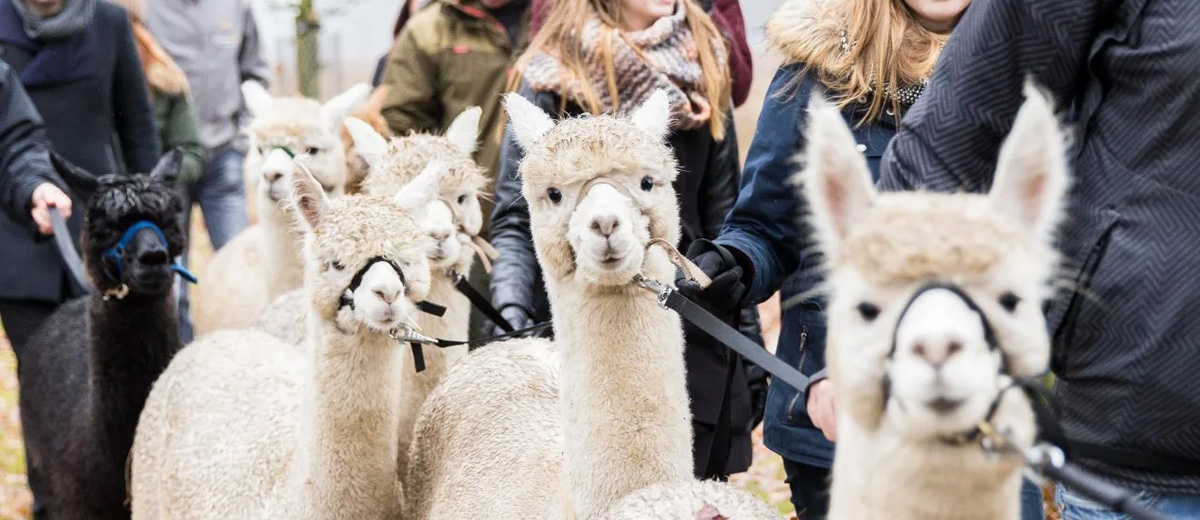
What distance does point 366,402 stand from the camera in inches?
138

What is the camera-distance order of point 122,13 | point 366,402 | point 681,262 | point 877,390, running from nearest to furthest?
point 877,390 < point 681,262 < point 366,402 < point 122,13

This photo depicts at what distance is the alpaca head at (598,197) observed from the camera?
9.25 ft

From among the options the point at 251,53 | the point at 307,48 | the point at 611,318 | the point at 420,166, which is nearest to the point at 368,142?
the point at 420,166

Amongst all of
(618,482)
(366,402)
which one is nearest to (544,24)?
(366,402)

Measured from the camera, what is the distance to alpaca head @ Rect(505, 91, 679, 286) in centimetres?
282

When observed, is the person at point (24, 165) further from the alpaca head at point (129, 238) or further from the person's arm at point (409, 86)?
the person's arm at point (409, 86)

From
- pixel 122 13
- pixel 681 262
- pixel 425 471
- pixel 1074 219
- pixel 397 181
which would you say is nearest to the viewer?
pixel 1074 219

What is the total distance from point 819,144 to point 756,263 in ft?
3.34

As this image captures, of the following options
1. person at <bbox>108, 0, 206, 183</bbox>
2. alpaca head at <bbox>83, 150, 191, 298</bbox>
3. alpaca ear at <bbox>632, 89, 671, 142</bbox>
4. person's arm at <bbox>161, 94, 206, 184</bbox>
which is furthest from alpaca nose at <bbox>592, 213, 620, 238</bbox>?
person's arm at <bbox>161, 94, 206, 184</bbox>

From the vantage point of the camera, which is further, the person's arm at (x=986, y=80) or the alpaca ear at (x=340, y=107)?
the alpaca ear at (x=340, y=107)

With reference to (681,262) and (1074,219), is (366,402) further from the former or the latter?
(1074,219)

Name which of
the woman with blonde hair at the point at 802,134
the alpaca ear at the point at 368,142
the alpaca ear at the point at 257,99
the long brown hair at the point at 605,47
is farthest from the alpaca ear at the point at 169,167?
the woman with blonde hair at the point at 802,134

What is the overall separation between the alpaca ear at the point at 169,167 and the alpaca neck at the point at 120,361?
1.81 feet

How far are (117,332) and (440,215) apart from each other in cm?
138
